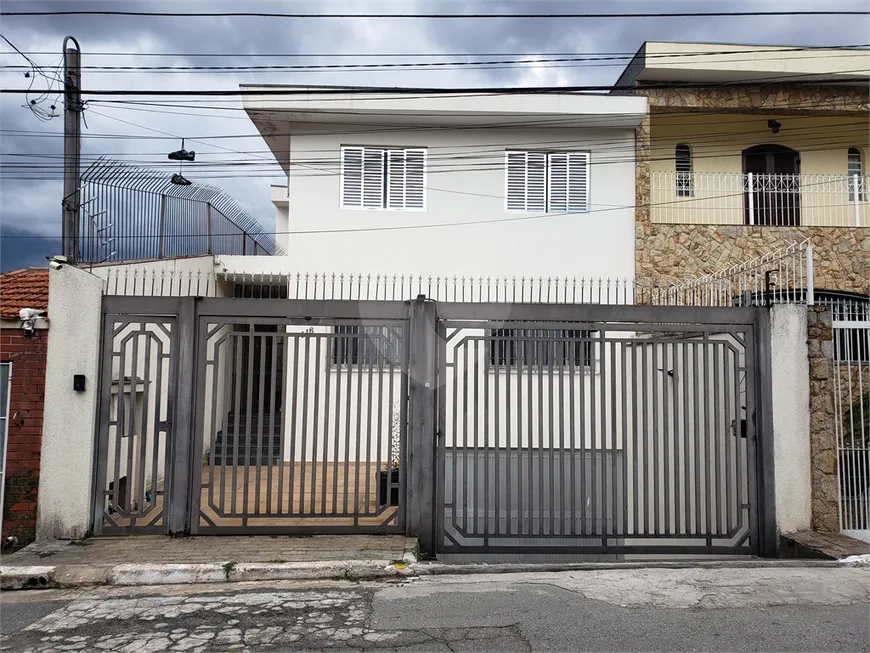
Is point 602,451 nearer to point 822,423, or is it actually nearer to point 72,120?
point 822,423

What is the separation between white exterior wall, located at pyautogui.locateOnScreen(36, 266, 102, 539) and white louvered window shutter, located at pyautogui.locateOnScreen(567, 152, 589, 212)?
30.3 ft

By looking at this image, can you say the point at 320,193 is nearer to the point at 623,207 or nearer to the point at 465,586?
the point at 623,207

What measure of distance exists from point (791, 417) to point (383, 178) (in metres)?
8.58

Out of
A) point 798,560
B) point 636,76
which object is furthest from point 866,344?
point 636,76

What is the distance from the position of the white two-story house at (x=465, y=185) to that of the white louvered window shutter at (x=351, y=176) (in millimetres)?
19

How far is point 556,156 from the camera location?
42.1ft

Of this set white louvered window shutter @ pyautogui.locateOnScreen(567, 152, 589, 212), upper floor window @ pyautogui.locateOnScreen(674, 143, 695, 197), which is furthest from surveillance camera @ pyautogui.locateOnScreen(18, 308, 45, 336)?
upper floor window @ pyautogui.locateOnScreen(674, 143, 695, 197)

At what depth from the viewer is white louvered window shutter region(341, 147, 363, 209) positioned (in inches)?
491

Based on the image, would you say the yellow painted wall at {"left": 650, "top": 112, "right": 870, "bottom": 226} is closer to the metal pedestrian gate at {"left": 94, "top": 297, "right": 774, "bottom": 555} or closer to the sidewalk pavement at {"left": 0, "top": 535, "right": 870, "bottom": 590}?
the metal pedestrian gate at {"left": 94, "top": 297, "right": 774, "bottom": 555}

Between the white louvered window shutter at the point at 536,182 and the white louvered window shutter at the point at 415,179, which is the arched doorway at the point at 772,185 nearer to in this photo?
the white louvered window shutter at the point at 536,182

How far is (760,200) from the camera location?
14070 mm

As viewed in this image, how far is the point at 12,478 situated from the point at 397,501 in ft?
10.8

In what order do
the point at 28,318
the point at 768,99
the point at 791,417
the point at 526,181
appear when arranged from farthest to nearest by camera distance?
1. the point at 768,99
2. the point at 526,181
3. the point at 791,417
4. the point at 28,318

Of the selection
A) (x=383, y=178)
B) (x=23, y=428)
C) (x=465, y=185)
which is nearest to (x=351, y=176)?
(x=383, y=178)
